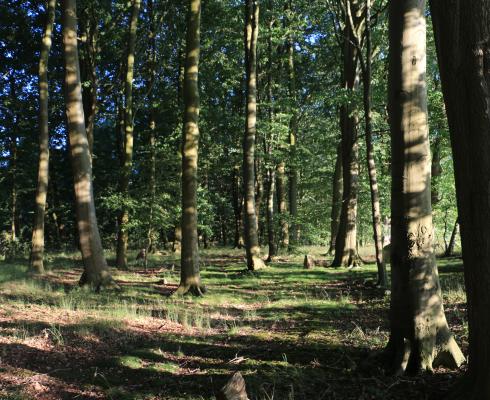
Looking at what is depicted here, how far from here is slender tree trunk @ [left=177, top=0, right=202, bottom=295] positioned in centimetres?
1121

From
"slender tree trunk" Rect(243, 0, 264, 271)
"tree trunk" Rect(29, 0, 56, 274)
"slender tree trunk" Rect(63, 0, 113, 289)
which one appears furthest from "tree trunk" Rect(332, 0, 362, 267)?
"tree trunk" Rect(29, 0, 56, 274)

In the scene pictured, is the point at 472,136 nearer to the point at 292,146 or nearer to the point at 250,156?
the point at 250,156

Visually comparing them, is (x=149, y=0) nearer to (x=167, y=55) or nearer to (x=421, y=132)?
(x=167, y=55)

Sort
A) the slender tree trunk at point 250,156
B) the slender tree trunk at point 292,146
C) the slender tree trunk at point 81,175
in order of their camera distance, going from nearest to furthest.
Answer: the slender tree trunk at point 81,175, the slender tree trunk at point 250,156, the slender tree trunk at point 292,146

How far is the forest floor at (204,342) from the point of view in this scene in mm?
4605

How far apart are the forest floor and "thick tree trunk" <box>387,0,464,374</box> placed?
0.29 m

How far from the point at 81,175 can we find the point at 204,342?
7.37m

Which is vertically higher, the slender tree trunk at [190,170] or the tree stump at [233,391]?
the slender tree trunk at [190,170]

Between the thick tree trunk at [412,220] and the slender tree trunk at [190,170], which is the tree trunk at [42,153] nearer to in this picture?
the slender tree trunk at [190,170]

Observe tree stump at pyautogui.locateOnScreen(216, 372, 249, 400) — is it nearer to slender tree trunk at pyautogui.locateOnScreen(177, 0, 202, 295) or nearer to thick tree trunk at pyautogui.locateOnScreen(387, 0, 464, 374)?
thick tree trunk at pyautogui.locateOnScreen(387, 0, 464, 374)

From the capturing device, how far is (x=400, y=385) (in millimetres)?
4375

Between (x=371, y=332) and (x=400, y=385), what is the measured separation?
2148 millimetres

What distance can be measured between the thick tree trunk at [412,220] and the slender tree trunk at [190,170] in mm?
6910

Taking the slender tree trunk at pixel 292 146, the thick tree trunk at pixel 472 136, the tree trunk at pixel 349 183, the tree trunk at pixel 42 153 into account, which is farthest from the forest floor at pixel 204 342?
the slender tree trunk at pixel 292 146
